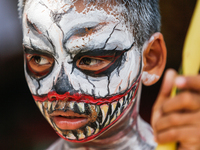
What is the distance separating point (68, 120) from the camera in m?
0.78

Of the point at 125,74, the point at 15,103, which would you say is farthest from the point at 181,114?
the point at 15,103

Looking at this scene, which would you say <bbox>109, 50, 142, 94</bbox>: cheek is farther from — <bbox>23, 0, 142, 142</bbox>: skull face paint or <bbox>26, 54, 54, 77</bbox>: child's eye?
<bbox>26, 54, 54, 77</bbox>: child's eye

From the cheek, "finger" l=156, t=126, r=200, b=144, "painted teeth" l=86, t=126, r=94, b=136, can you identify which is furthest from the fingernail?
"painted teeth" l=86, t=126, r=94, b=136

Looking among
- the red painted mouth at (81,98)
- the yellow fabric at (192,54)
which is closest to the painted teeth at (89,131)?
the red painted mouth at (81,98)

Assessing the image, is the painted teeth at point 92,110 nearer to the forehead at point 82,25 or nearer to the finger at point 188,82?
the forehead at point 82,25

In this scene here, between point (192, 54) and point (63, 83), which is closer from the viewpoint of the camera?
point (192, 54)

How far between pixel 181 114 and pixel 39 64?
546mm

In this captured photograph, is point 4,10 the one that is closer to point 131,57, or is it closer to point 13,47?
point 13,47

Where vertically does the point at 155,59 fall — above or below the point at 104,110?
above

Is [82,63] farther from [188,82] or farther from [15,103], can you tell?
[15,103]

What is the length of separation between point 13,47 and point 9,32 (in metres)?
0.07

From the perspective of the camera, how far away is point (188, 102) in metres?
0.48

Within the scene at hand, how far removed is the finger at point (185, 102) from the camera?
481 mm

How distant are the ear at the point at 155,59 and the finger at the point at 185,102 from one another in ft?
1.12
